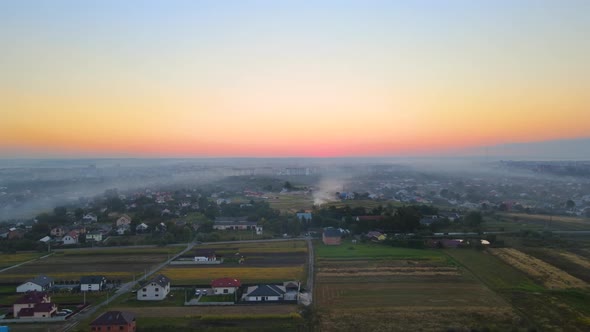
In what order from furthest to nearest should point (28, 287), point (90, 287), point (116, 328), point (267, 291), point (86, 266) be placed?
point (86, 266) → point (90, 287) → point (28, 287) → point (267, 291) → point (116, 328)

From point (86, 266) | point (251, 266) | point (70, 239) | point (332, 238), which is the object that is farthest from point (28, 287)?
point (332, 238)

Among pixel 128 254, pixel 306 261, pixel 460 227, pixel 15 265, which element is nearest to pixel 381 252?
pixel 306 261

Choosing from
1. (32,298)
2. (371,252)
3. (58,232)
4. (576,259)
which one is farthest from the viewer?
(58,232)

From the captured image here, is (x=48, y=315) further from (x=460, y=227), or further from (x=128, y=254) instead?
(x=460, y=227)

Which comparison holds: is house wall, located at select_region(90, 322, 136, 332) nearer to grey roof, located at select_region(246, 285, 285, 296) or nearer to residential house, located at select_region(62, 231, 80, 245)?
grey roof, located at select_region(246, 285, 285, 296)

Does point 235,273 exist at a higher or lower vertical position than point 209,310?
lower

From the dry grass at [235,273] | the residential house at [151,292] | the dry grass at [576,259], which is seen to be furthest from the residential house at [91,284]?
the dry grass at [576,259]

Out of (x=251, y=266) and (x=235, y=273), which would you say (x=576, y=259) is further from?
(x=235, y=273)
